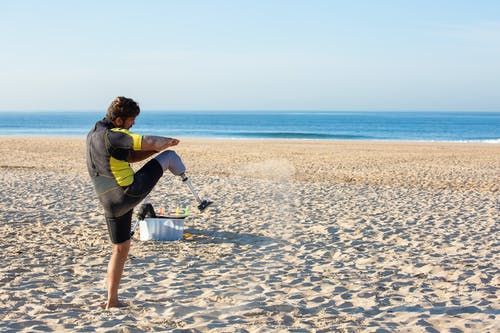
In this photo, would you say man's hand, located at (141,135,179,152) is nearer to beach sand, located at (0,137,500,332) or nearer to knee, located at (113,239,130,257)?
knee, located at (113,239,130,257)

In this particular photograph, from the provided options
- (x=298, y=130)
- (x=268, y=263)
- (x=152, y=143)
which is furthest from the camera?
(x=298, y=130)

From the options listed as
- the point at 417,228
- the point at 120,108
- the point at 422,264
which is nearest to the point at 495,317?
the point at 422,264

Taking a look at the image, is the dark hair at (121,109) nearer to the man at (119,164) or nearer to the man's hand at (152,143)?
the man at (119,164)

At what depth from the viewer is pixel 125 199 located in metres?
4.12

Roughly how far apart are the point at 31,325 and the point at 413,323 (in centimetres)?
261

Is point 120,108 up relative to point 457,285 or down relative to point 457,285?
up

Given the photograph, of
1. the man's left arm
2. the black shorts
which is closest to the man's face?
the man's left arm

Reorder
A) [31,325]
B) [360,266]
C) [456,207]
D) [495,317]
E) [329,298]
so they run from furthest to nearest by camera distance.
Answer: [456,207]
[360,266]
[329,298]
[495,317]
[31,325]

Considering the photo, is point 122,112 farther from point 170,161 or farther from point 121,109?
point 170,161

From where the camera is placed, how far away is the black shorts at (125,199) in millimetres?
4121

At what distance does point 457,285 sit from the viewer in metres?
5.22

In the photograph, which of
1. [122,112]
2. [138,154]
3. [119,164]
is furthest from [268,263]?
[122,112]

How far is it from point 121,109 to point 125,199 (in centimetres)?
62

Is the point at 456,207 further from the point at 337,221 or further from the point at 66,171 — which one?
the point at 66,171
